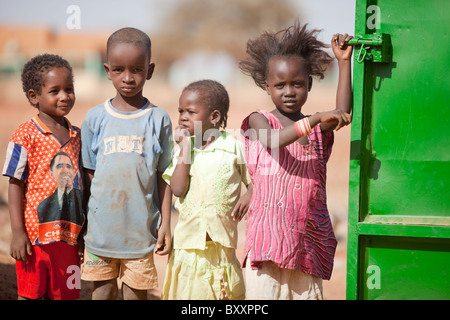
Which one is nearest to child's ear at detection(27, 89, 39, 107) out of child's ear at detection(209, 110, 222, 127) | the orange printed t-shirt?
the orange printed t-shirt

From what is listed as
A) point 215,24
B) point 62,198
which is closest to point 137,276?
point 62,198

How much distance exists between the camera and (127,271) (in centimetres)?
354

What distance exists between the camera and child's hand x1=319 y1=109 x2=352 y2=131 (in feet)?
10.4

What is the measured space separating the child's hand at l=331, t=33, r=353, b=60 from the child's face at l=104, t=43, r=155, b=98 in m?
1.08

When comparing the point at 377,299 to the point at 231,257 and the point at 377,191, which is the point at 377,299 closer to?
the point at 377,191

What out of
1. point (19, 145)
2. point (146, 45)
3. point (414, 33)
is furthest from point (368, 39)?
point (19, 145)

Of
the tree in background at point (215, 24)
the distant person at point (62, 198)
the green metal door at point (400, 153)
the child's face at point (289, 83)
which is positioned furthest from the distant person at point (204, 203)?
the tree in background at point (215, 24)

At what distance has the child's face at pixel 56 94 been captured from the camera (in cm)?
361

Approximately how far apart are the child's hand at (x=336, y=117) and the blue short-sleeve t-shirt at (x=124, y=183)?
980mm

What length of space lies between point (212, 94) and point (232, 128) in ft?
38.2

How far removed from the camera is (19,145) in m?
3.53

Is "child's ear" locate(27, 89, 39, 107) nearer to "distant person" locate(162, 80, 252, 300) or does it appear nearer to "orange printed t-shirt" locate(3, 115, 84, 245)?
"orange printed t-shirt" locate(3, 115, 84, 245)

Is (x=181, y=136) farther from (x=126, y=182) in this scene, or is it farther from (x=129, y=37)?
(x=129, y=37)

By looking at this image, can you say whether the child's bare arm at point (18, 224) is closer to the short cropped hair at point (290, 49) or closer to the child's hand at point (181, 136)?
the child's hand at point (181, 136)
